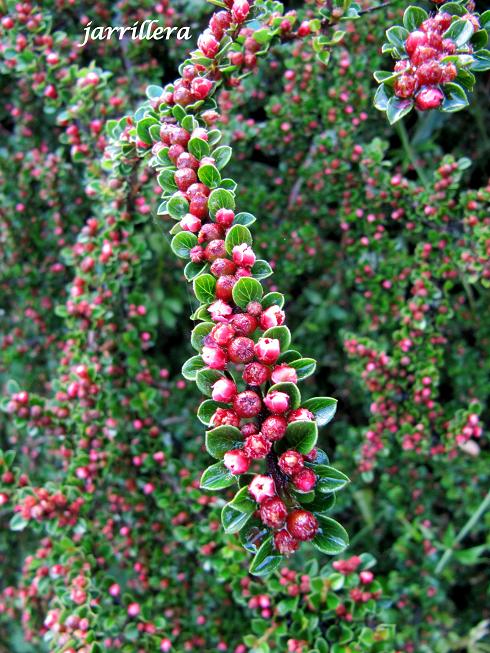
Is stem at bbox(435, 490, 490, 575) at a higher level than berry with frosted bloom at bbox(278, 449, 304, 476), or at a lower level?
lower

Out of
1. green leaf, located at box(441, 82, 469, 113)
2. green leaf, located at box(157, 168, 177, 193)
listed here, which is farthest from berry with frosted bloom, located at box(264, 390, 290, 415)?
green leaf, located at box(441, 82, 469, 113)

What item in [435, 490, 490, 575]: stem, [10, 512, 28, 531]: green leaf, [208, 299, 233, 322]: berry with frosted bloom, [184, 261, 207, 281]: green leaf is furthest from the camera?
[435, 490, 490, 575]: stem

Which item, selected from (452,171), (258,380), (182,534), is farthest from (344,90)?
(182,534)

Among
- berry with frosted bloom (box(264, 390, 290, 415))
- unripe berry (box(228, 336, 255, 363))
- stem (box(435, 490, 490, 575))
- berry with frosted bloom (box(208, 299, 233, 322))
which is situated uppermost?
berry with frosted bloom (box(208, 299, 233, 322))

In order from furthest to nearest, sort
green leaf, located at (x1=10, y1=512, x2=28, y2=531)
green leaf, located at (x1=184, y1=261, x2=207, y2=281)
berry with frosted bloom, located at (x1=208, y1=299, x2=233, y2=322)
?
green leaf, located at (x1=10, y1=512, x2=28, y2=531) → green leaf, located at (x1=184, y1=261, x2=207, y2=281) → berry with frosted bloom, located at (x1=208, y1=299, x2=233, y2=322)

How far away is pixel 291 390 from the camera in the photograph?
2.84 ft

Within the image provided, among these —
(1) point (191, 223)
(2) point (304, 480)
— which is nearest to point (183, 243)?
(1) point (191, 223)

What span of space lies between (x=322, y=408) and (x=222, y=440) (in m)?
0.17

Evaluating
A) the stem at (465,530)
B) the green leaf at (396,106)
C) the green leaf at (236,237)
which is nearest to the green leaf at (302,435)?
the green leaf at (236,237)

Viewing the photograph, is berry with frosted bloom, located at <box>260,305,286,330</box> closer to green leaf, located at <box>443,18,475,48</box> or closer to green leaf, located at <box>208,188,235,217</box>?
green leaf, located at <box>208,188,235,217</box>

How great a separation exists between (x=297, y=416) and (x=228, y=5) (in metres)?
0.88

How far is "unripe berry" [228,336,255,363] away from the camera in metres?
0.89

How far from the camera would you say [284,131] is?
77.3 inches

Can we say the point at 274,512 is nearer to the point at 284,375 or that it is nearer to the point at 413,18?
the point at 284,375
